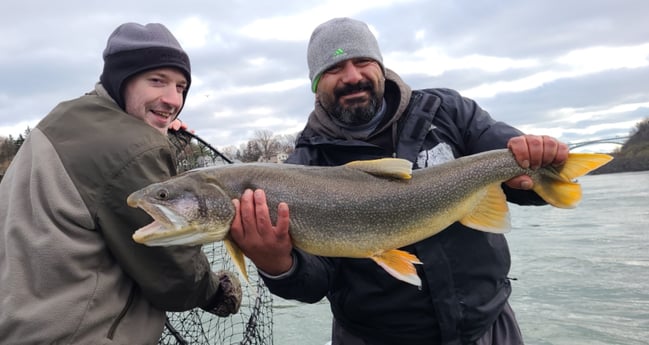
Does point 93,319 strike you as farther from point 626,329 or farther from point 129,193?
point 626,329

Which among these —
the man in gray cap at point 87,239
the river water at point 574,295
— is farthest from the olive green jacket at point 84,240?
the river water at point 574,295

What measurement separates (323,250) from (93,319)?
49.8 inches

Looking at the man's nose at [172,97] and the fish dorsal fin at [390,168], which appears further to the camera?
the man's nose at [172,97]

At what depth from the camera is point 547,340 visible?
7.48 m

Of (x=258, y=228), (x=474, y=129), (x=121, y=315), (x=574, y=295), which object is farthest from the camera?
(x=574, y=295)

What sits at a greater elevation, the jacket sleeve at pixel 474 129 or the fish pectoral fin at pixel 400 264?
the jacket sleeve at pixel 474 129

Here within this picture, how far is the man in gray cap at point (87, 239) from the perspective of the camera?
94.3 inches

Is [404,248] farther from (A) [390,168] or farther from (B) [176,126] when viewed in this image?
(B) [176,126]

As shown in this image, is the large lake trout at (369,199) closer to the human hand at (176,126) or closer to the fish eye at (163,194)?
the fish eye at (163,194)

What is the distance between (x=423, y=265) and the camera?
3131mm

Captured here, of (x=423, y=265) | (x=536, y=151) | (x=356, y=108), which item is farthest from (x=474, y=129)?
(x=423, y=265)

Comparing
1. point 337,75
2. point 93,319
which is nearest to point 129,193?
point 93,319

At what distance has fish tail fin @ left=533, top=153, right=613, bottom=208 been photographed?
3107mm

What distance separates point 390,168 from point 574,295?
8.49 meters
